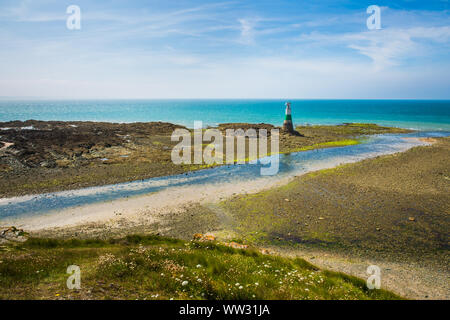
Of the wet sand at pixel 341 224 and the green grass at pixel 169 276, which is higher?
the green grass at pixel 169 276

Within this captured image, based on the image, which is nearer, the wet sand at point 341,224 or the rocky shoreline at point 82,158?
the wet sand at point 341,224

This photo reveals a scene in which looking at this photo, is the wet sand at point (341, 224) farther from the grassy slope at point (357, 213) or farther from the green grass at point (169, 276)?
the green grass at point (169, 276)

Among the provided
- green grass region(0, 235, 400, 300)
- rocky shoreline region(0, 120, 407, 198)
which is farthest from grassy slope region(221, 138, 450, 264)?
rocky shoreline region(0, 120, 407, 198)

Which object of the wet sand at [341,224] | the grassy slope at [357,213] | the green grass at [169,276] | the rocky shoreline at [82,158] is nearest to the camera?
the green grass at [169,276]

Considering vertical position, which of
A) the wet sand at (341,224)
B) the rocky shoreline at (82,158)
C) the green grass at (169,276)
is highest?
the rocky shoreline at (82,158)

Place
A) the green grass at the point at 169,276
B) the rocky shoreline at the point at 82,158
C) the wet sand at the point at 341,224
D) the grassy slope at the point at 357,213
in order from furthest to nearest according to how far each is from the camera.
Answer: the rocky shoreline at the point at 82,158 → the grassy slope at the point at 357,213 → the wet sand at the point at 341,224 → the green grass at the point at 169,276

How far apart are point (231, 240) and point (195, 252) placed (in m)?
4.02

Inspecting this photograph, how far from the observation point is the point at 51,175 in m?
27.8

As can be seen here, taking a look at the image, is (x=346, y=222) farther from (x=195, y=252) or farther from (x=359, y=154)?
(x=359, y=154)

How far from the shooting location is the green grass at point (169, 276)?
26.1 ft

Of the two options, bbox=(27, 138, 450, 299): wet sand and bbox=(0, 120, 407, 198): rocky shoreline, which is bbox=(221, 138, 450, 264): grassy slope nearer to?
bbox=(27, 138, 450, 299): wet sand

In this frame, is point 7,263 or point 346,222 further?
point 346,222

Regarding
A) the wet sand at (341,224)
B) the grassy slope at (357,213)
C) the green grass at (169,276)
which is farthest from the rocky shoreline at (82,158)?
the green grass at (169,276)
